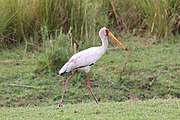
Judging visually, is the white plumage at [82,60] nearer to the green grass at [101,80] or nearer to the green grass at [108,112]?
the green grass at [108,112]

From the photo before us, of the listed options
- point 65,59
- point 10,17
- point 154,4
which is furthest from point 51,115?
point 154,4

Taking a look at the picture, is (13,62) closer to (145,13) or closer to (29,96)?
(29,96)

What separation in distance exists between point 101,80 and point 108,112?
227 cm

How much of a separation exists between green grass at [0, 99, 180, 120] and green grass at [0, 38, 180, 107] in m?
1.14

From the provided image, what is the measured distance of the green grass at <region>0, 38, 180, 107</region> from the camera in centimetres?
812

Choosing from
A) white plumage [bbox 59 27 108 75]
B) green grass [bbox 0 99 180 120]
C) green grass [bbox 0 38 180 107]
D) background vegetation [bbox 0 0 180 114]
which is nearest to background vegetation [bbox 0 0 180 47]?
background vegetation [bbox 0 0 180 114]

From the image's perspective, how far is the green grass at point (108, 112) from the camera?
6.18m

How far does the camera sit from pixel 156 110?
6457 mm

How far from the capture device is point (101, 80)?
8695 millimetres

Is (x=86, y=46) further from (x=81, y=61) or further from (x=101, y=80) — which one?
(x=81, y=61)

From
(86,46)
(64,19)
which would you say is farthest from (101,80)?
(64,19)

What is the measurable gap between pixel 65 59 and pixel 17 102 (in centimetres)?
120

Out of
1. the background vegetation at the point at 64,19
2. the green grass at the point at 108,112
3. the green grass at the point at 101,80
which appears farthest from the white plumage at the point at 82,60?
the background vegetation at the point at 64,19

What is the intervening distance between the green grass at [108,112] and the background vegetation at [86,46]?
109 centimetres
